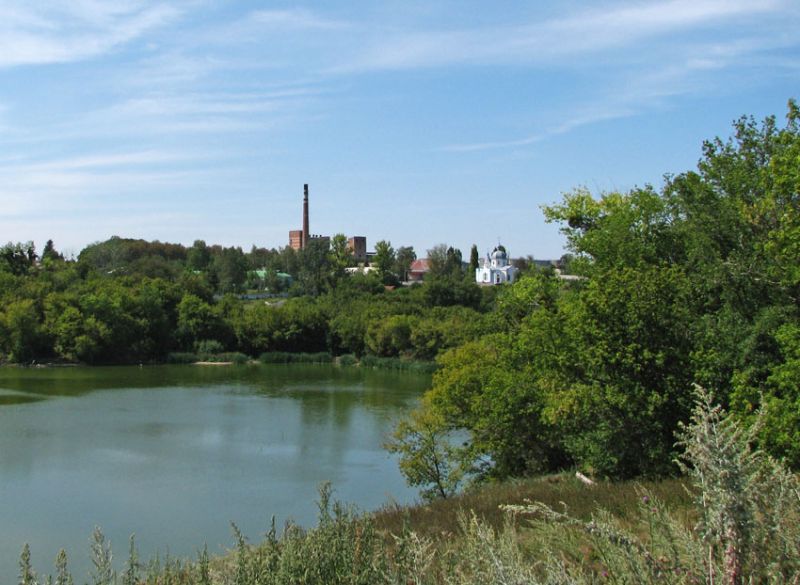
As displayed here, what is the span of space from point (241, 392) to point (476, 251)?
58.3 meters

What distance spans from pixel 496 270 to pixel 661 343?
7396 cm

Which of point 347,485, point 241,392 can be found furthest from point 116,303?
point 347,485

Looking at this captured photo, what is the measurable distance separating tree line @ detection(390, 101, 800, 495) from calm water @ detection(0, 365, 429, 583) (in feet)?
10.6

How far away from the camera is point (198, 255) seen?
101 meters

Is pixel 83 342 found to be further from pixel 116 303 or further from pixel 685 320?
pixel 685 320

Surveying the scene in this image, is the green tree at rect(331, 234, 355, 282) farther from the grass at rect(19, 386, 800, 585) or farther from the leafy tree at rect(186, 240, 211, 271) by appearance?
the grass at rect(19, 386, 800, 585)

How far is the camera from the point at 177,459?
→ 2328cm

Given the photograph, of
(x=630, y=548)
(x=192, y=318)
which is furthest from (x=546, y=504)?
(x=192, y=318)

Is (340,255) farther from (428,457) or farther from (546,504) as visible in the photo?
(546,504)

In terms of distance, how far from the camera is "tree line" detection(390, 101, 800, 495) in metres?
12.2

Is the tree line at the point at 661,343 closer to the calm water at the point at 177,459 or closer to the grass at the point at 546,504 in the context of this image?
the grass at the point at 546,504

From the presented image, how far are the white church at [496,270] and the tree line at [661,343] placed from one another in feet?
223

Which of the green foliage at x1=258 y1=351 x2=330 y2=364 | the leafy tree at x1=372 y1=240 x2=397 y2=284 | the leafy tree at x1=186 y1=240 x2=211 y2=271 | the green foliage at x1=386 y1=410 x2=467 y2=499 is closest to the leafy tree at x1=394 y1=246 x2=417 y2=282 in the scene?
the leafy tree at x1=372 y1=240 x2=397 y2=284

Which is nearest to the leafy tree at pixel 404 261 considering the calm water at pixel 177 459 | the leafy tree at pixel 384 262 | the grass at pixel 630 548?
the leafy tree at pixel 384 262
